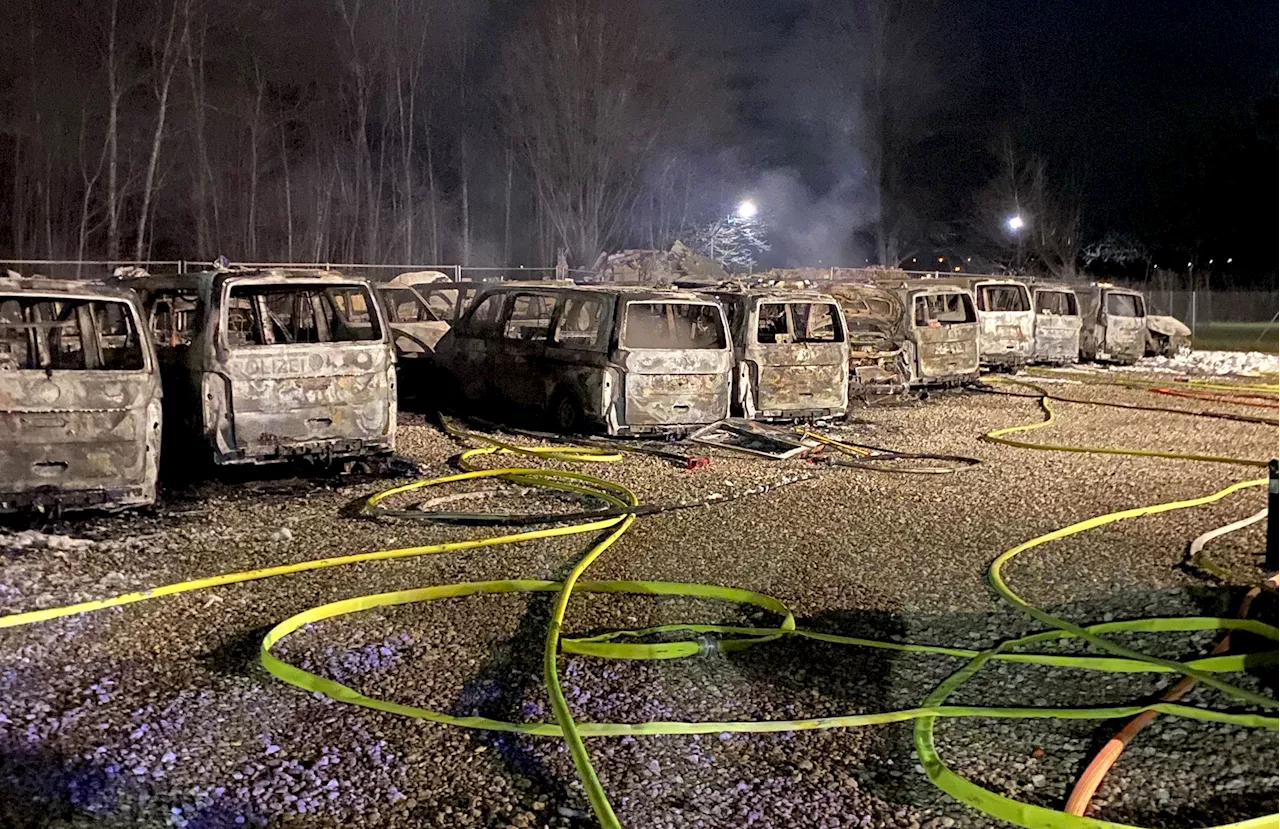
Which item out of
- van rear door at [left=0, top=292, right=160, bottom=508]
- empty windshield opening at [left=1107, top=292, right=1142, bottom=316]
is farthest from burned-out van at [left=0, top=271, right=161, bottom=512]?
empty windshield opening at [left=1107, top=292, right=1142, bottom=316]

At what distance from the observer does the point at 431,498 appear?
8109 mm

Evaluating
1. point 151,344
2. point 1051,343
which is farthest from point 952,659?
point 1051,343

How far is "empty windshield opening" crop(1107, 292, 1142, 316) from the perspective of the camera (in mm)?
20672

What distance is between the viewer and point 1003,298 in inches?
747

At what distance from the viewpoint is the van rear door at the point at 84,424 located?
21.9 ft

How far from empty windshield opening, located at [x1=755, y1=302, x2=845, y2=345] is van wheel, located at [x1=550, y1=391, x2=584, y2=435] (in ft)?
7.20

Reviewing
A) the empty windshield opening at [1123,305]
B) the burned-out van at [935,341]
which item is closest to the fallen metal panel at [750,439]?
the burned-out van at [935,341]

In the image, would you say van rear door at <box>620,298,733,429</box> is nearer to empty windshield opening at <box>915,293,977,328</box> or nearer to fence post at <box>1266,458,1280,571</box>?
empty windshield opening at <box>915,293,977,328</box>

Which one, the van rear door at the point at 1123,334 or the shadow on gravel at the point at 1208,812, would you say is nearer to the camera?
the shadow on gravel at the point at 1208,812

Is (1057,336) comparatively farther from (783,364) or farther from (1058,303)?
(783,364)

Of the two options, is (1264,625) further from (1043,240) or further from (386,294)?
(1043,240)

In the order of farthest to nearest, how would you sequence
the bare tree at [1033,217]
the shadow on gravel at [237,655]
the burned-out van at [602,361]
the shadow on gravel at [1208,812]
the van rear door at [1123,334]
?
the bare tree at [1033,217]
the van rear door at [1123,334]
the burned-out van at [602,361]
the shadow on gravel at [237,655]
the shadow on gravel at [1208,812]

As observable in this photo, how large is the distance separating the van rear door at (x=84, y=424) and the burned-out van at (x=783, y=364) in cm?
601

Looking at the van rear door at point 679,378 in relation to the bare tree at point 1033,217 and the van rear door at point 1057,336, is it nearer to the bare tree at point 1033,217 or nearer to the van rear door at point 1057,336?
the van rear door at point 1057,336
